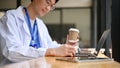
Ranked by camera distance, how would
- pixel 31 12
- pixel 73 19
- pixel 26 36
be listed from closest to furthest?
pixel 26 36
pixel 31 12
pixel 73 19

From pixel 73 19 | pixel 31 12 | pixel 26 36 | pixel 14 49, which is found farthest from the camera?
pixel 73 19

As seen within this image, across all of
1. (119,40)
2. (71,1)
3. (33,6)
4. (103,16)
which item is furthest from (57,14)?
(119,40)

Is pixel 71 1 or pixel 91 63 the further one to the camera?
pixel 71 1

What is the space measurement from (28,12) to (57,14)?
592 centimetres

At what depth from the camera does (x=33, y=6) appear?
2.26 metres

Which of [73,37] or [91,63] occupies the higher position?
[73,37]

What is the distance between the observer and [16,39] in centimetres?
195

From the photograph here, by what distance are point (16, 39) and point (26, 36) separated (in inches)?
5.0

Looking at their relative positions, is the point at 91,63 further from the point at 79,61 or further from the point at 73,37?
the point at 73,37

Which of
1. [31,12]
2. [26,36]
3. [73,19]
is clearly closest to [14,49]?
[26,36]

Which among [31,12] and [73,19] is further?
[73,19]

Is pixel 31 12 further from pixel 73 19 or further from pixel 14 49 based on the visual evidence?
pixel 73 19

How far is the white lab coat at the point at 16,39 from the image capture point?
73.6 inches

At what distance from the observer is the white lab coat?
187 centimetres
